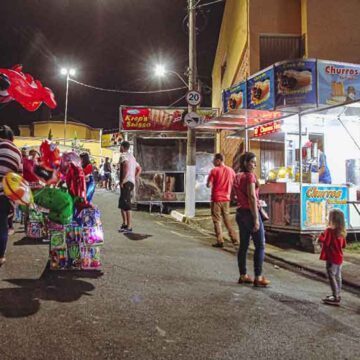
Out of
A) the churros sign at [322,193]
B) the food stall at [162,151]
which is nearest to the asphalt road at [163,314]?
the churros sign at [322,193]

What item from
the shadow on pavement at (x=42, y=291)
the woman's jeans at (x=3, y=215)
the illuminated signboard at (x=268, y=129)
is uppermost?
the illuminated signboard at (x=268, y=129)

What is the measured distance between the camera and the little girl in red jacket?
546cm

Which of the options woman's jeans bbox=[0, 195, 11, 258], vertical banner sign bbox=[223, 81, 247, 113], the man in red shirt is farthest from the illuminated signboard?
woman's jeans bbox=[0, 195, 11, 258]

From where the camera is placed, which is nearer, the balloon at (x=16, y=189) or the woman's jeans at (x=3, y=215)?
the balloon at (x=16, y=189)

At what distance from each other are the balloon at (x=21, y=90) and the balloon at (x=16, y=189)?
1.21 meters

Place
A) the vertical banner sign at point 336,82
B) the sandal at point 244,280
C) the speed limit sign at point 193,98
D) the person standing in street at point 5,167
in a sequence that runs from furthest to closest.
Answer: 1. the speed limit sign at point 193,98
2. the vertical banner sign at point 336,82
3. the sandal at point 244,280
4. the person standing in street at point 5,167

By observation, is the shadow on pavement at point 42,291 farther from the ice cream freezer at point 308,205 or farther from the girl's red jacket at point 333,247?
the ice cream freezer at point 308,205

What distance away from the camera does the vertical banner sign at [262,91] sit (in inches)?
371

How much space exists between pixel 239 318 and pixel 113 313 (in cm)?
125

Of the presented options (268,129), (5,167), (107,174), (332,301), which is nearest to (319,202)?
(332,301)

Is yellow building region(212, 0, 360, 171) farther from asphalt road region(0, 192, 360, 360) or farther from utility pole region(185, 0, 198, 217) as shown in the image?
asphalt road region(0, 192, 360, 360)

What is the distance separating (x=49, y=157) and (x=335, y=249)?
3.71 m

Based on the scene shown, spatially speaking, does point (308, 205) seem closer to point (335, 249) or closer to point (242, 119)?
point (242, 119)

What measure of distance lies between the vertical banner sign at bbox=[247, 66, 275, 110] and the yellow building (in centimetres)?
533
